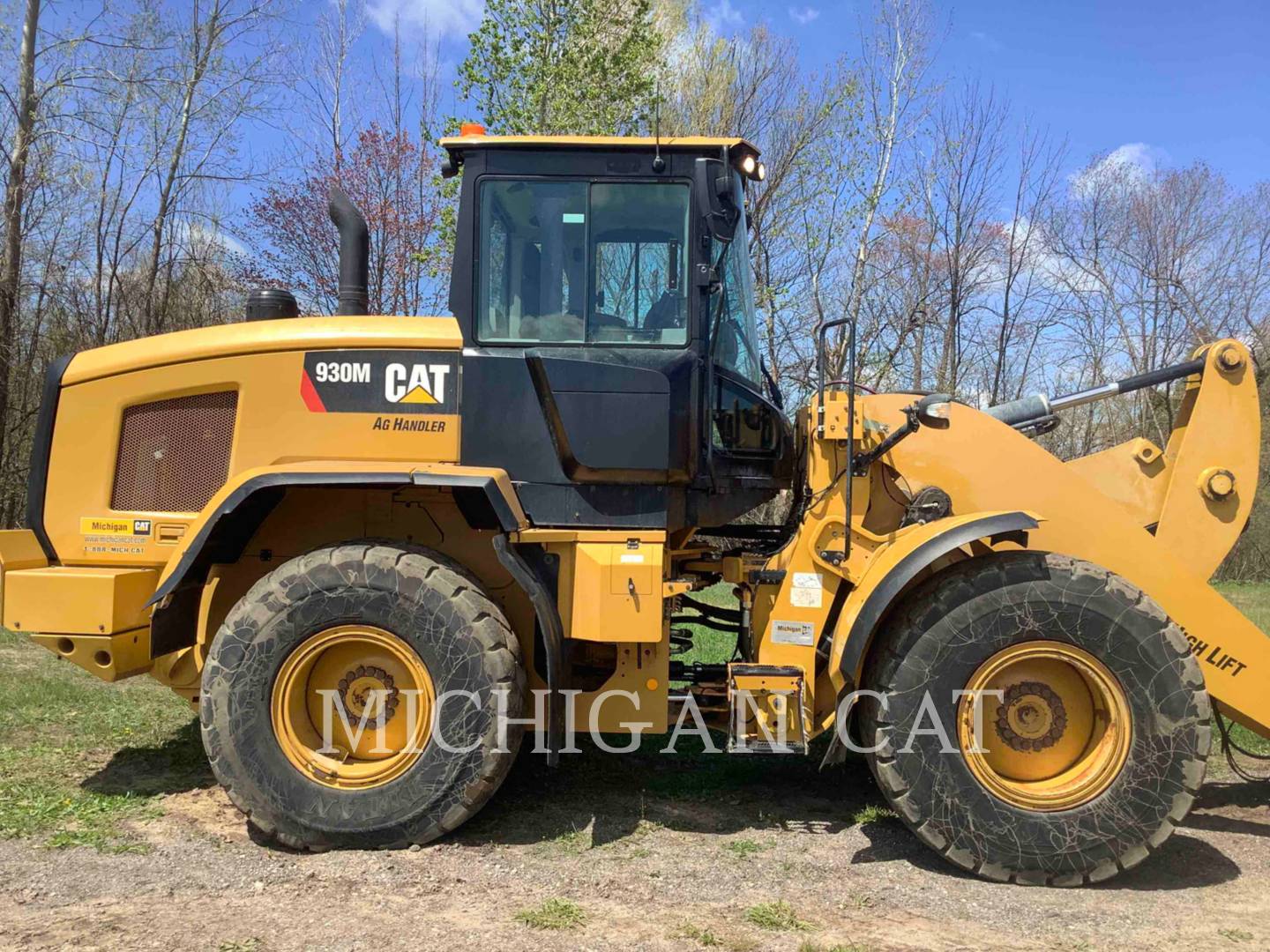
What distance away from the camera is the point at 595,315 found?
12.9ft

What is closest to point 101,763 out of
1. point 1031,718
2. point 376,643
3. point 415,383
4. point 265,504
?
point 265,504

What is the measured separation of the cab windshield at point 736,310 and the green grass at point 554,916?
2.32 metres

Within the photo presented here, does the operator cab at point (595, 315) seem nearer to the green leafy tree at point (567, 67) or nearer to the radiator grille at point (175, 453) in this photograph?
the radiator grille at point (175, 453)

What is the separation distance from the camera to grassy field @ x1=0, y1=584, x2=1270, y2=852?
3.87 metres

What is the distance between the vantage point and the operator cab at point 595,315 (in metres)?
3.88

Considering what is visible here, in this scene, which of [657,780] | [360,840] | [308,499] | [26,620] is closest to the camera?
[360,840]

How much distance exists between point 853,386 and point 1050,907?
220 cm

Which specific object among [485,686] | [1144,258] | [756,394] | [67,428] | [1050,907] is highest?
[1144,258]

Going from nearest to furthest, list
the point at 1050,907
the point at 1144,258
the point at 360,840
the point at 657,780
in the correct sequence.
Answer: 1. the point at 1050,907
2. the point at 360,840
3. the point at 657,780
4. the point at 1144,258

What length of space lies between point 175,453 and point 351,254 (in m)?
1.30

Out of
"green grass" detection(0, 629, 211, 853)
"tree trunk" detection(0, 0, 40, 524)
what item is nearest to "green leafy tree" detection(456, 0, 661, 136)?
"tree trunk" detection(0, 0, 40, 524)

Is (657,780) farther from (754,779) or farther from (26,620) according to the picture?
(26,620)

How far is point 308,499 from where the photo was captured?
4.21 metres

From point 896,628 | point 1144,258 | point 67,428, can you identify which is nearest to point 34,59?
point 67,428
